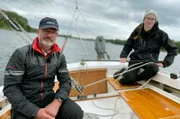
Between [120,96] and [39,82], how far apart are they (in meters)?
1.27

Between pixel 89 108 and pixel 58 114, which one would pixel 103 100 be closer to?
pixel 89 108

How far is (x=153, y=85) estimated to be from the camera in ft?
9.11

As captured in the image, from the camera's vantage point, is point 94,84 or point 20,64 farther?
point 94,84

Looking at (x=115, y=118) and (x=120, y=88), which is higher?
(x=120, y=88)

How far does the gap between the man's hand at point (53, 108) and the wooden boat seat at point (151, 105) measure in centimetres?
79

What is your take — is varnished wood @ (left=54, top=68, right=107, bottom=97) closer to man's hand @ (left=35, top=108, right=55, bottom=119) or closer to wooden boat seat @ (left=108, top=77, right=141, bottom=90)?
wooden boat seat @ (left=108, top=77, right=141, bottom=90)

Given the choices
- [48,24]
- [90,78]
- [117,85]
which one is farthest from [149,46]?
[48,24]

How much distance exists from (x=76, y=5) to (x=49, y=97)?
2261 mm

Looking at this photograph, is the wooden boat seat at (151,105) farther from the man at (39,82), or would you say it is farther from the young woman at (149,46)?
the man at (39,82)

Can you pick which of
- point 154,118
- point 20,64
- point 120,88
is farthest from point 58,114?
point 120,88

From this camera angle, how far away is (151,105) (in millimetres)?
2041

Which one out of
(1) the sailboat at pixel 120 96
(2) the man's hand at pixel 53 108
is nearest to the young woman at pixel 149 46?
(1) the sailboat at pixel 120 96

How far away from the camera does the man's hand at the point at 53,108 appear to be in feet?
5.02

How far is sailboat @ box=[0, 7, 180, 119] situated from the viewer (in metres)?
1.96
